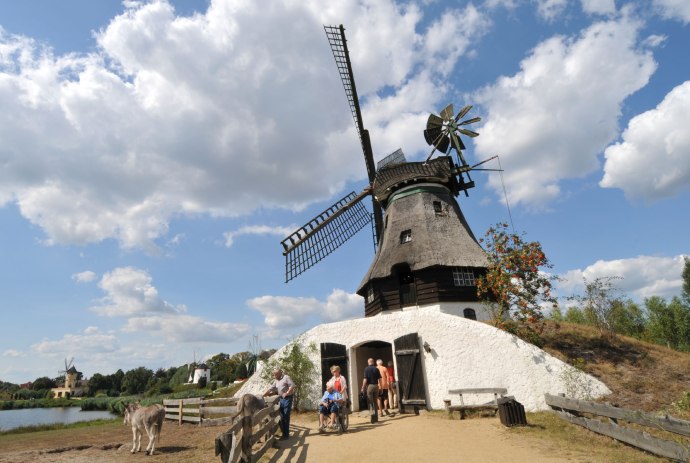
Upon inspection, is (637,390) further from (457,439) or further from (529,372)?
(457,439)

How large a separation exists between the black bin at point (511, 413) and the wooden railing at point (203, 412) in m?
8.42

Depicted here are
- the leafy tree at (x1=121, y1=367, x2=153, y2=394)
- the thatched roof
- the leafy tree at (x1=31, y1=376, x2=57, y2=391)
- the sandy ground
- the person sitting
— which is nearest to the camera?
the sandy ground

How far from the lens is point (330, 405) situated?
991cm

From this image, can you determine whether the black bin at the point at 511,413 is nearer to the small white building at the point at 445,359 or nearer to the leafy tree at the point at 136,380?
the small white building at the point at 445,359

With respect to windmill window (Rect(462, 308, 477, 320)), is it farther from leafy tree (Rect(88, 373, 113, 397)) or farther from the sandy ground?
leafy tree (Rect(88, 373, 113, 397))

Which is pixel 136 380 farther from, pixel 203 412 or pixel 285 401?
pixel 285 401

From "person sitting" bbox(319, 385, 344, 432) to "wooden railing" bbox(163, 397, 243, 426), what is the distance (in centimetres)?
445

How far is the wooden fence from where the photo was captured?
6156 mm

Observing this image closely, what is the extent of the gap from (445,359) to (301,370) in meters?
5.38

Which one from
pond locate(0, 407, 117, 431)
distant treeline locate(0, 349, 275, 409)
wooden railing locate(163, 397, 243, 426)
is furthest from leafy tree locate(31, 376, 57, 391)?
wooden railing locate(163, 397, 243, 426)

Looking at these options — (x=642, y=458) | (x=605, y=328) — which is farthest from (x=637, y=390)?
(x=642, y=458)

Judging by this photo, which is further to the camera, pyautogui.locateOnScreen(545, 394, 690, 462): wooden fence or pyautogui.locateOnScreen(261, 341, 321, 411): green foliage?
pyautogui.locateOnScreen(261, 341, 321, 411): green foliage

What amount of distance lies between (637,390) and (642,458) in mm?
5563

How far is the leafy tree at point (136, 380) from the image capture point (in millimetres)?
71500
